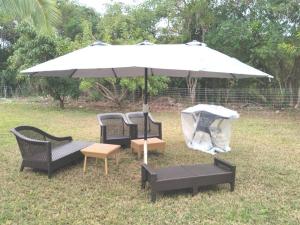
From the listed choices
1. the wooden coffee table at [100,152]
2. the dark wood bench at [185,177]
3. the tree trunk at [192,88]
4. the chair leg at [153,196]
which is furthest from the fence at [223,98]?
the chair leg at [153,196]

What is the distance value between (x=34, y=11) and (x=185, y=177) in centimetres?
428

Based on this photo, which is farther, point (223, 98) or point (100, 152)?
point (223, 98)

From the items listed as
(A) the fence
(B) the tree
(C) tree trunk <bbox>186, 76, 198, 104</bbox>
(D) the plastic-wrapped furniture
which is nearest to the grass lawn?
(D) the plastic-wrapped furniture

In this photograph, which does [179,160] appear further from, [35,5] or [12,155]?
[35,5]

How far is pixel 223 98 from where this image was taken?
1504 cm

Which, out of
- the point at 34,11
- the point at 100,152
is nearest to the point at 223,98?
the point at 34,11

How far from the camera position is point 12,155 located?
20.3 ft

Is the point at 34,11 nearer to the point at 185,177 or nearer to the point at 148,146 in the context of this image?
the point at 148,146

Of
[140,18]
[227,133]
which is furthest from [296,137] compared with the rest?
[140,18]

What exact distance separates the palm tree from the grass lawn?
2.60 m

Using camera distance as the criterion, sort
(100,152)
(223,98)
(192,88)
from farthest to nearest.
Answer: (192,88), (223,98), (100,152)

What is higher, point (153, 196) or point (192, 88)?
point (192, 88)

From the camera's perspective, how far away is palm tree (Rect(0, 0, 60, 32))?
5547 millimetres

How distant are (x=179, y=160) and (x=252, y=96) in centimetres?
982
